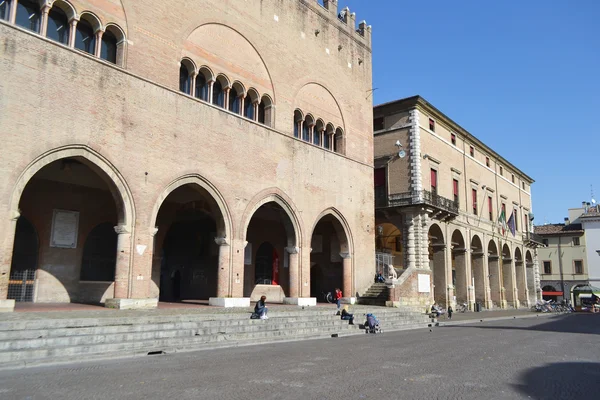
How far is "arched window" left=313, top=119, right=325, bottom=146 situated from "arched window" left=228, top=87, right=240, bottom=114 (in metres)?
5.21

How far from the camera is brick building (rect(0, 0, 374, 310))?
14.0 m

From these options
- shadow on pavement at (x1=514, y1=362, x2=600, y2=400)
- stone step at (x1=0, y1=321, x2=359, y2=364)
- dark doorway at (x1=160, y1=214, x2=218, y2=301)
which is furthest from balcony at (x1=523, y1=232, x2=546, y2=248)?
shadow on pavement at (x1=514, y1=362, x2=600, y2=400)

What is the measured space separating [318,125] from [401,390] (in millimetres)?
18197

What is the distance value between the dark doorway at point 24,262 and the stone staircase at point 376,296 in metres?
14.6

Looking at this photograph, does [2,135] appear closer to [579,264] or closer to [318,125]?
[318,125]

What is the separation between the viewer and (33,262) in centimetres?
1681

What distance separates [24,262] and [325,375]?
42.1 ft

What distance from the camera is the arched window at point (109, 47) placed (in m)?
15.8

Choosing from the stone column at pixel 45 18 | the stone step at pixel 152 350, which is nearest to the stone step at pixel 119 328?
the stone step at pixel 152 350

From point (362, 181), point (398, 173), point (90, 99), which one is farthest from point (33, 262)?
point (398, 173)

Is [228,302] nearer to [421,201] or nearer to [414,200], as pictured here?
[421,201]

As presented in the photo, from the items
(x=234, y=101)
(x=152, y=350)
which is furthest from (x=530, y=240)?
(x=152, y=350)

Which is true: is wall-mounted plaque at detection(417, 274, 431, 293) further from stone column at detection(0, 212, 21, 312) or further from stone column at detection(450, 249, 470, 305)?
stone column at detection(0, 212, 21, 312)

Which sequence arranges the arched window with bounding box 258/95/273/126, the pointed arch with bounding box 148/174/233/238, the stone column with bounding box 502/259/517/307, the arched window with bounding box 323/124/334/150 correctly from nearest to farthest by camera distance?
1. the pointed arch with bounding box 148/174/233/238
2. the arched window with bounding box 258/95/273/126
3. the arched window with bounding box 323/124/334/150
4. the stone column with bounding box 502/259/517/307
